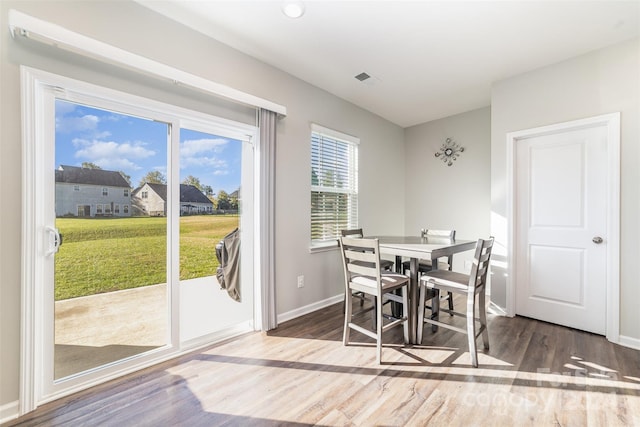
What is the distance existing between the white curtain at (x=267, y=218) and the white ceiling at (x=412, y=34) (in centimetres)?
71

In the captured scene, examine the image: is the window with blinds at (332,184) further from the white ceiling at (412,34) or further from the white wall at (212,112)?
the white ceiling at (412,34)

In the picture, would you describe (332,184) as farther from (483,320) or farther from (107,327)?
(107,327)

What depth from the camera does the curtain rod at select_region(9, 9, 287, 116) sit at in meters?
1.50

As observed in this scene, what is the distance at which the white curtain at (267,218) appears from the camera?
264 cm

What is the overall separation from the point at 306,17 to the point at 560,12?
1.97 meters

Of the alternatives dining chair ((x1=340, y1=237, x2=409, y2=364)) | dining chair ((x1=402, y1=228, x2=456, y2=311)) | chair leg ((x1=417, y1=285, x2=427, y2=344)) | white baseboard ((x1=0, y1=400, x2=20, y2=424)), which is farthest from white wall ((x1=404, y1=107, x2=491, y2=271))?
white baseboard ((x1=0, y1=400, x2=20, y2=424))

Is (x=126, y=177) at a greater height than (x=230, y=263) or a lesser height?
greater

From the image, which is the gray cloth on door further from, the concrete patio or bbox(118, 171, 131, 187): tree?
bbox(118, 171, 131, 187): tree

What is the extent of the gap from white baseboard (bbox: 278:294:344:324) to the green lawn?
3.29ft

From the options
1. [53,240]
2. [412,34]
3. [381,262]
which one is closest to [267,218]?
[381,262]

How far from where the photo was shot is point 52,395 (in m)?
1.68

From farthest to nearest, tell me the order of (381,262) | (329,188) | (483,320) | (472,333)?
(329,188), (381,262), (483,320), (472,333)

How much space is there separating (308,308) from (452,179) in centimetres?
307

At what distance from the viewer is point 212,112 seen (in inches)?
93.7
